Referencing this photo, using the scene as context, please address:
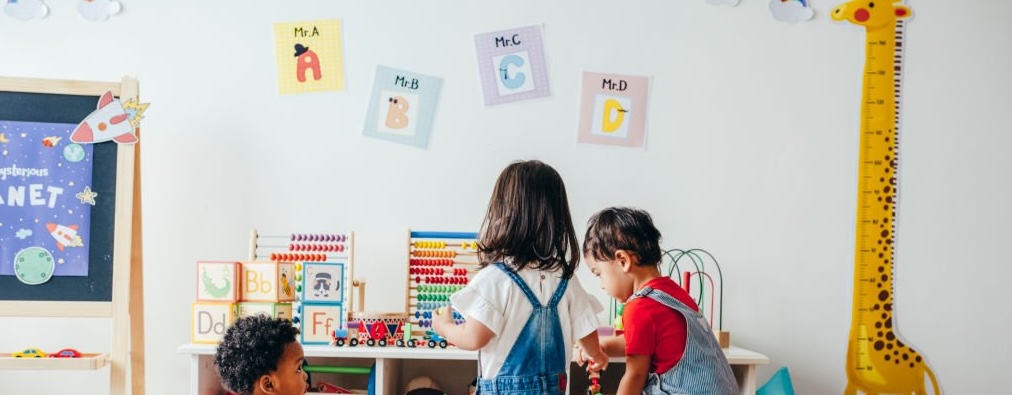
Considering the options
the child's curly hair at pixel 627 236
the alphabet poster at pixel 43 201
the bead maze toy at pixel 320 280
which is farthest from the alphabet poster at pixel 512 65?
the alphabet poster at pixel 43 201

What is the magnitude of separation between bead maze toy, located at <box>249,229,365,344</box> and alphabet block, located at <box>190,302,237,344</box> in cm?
19

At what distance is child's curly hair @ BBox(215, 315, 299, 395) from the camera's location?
72.1 inches

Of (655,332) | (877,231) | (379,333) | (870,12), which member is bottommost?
(379,333)

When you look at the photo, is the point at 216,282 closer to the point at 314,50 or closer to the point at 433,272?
the point at 433,272

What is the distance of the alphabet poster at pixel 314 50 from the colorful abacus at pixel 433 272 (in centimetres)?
61

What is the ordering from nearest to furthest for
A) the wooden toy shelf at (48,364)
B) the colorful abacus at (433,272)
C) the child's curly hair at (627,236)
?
the child's curly hair at (627,236), the wooden toy shelf at (48,364), the colorful abacus at (433,272)

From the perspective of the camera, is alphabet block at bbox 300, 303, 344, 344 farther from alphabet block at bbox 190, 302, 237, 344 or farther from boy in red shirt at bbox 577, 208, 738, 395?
boy in red shirt at bbox 577, 208, 738, 395

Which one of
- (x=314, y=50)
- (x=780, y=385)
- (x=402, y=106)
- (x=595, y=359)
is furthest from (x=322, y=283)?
(x=780, y=385)

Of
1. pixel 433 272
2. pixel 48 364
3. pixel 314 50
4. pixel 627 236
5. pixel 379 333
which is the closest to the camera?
pixel 627 236

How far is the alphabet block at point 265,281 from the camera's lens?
103 inches

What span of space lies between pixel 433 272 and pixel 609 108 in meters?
0.79

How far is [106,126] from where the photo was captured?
2.63 meters

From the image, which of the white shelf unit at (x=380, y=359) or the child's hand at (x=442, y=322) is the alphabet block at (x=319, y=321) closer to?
the white shelf unit at (x=380, y=359)

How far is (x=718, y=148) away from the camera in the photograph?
119 inches
